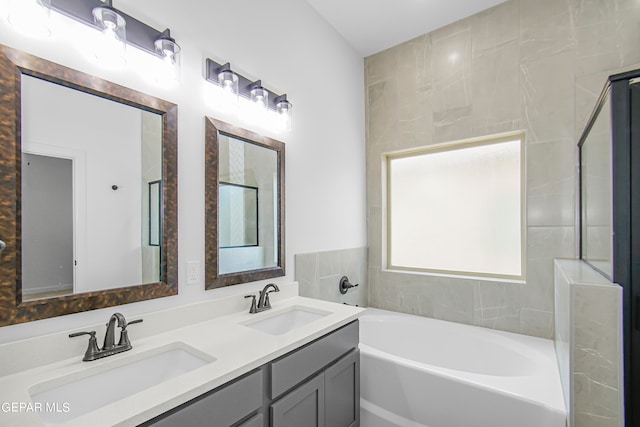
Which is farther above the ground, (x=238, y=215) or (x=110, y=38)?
(x=110, y=38)

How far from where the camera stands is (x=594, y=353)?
1.23m

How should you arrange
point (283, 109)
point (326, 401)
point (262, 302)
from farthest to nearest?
point (283, 109)
point (262, 302)
point (326, 401)

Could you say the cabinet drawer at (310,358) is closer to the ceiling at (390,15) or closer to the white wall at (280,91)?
the white wall at (280,91)

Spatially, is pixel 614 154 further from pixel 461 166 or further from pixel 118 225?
pixel 118 225

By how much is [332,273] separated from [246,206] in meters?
1.03

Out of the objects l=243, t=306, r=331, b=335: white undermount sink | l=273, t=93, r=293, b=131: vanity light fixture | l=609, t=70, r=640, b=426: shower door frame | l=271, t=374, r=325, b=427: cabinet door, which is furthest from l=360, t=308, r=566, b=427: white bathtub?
l=273, t=93, r=293, b=131: vanity light fixture

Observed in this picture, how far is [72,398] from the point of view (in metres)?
0.94

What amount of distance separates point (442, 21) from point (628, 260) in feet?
7.30

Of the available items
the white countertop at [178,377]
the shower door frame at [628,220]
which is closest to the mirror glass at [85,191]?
the white countertop at [178,377]

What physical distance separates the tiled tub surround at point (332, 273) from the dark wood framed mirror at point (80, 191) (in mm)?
992

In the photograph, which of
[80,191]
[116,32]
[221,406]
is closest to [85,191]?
[80,191]

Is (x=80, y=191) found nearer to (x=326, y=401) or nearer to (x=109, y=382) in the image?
(x=109, y=382)

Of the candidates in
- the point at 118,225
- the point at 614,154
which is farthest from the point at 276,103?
the point at 614,154

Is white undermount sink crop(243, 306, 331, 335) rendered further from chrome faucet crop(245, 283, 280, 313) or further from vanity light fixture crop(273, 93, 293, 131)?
vanity light fixture crop(273, 93, 293, 131)
